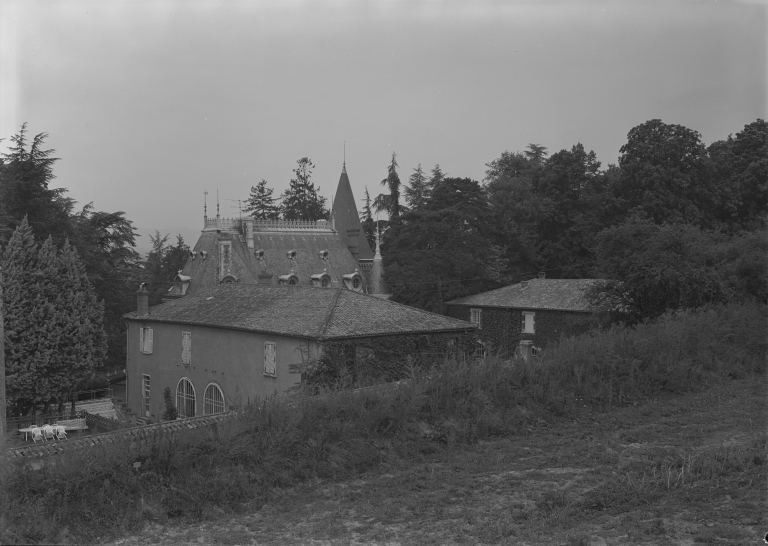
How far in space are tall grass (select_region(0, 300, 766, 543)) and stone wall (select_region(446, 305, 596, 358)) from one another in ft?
43.7

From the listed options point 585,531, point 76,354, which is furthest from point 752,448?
point 76,354

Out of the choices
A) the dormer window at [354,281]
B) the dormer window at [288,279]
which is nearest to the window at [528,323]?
the dormer window at [354,281]

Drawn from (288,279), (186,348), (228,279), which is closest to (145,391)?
(186,348)

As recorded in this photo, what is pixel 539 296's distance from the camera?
1470 inches

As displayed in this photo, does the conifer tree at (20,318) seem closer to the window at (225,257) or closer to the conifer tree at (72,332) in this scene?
the conifer tree at (72,332)

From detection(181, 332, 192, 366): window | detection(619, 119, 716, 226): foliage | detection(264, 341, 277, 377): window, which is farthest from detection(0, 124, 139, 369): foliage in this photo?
detection(619, 119, 716, 226): foliage

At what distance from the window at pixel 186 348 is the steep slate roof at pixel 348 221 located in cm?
2405

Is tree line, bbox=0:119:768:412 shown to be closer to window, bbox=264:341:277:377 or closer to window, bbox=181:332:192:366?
window, bbox=181:332:192:366

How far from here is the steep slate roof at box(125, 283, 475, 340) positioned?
886 inches

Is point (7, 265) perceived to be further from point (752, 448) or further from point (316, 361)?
point (752, 448)

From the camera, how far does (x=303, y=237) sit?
48344 millimetres

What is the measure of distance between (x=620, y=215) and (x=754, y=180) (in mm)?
8198

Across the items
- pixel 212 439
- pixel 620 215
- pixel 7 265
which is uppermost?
pixel 620 215

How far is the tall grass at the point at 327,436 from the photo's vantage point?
400 inches
